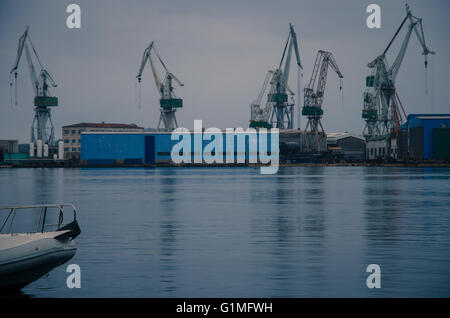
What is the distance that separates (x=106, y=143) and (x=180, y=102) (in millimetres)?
35157

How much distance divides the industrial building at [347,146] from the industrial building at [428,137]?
2893 centimetres

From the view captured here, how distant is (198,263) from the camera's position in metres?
19.7

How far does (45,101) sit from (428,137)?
340 ft

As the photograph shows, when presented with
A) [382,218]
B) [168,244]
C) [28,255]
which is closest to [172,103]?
[382,218]

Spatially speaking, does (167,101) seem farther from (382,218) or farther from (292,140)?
(382,218)

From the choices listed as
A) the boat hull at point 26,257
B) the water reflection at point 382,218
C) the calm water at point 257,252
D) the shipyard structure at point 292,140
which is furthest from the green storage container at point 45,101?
the boat hull at point 26,257

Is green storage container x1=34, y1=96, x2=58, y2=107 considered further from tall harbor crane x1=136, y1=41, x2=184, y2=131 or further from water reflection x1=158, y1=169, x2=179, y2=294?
water reflection x1=158, y1=169, x2=179, y2=294

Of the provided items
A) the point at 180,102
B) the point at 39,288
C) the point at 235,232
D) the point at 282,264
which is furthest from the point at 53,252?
the point at 180,102

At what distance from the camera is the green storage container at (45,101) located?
182 metres

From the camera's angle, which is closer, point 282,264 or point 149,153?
point 282,264

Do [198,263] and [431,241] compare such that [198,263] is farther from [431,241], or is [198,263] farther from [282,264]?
[431,241]

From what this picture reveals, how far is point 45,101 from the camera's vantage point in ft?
598

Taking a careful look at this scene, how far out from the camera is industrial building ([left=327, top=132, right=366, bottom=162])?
187750mm

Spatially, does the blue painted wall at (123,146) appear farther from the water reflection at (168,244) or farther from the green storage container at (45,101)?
the water reflection at (168,244)
